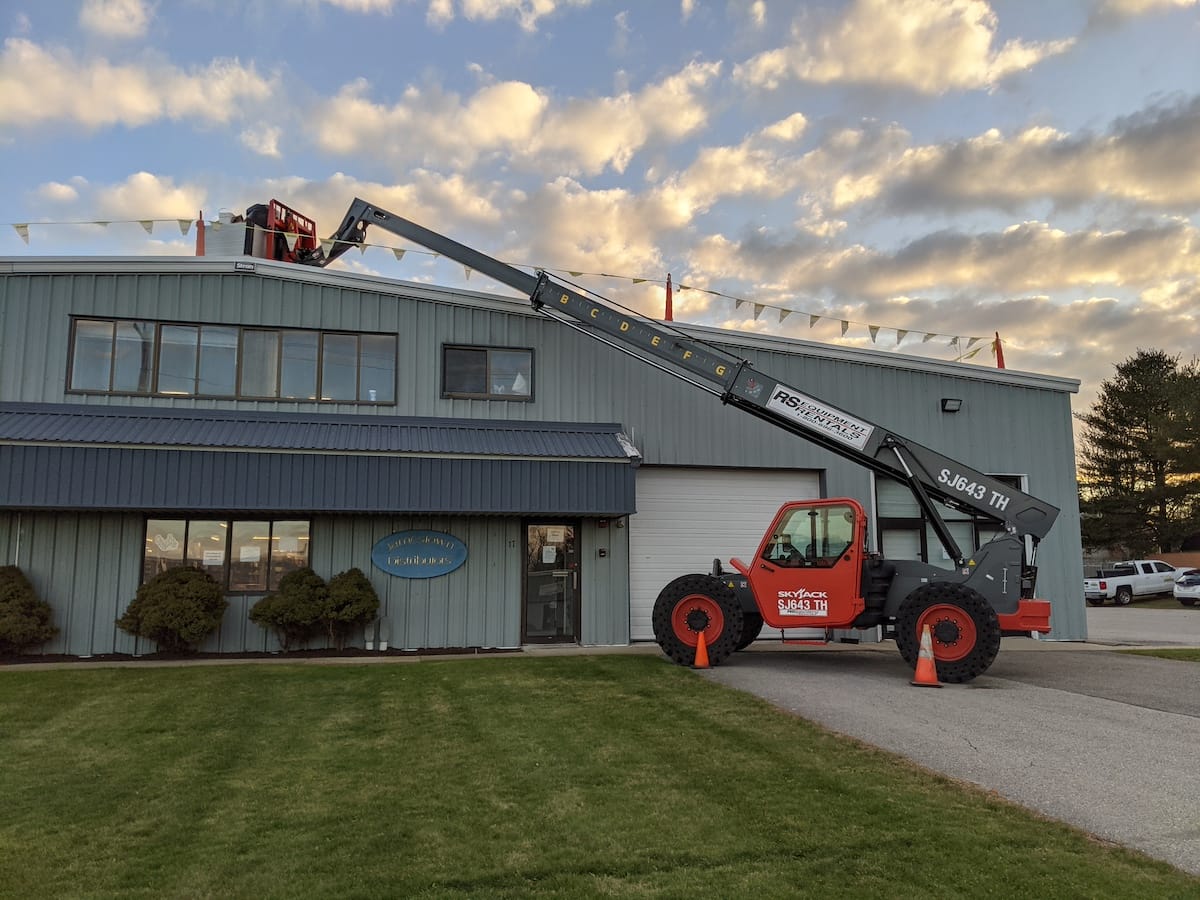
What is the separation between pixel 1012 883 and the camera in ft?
14.1

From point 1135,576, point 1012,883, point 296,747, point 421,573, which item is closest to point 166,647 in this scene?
point 421,573

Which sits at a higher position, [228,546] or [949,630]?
[228,546]

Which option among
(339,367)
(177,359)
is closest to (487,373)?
(339,367)

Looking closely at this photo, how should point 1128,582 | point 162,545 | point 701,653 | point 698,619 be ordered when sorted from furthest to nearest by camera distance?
1. point 1128,582
2. point 162,545
3. point 698,619
4. point 701,653

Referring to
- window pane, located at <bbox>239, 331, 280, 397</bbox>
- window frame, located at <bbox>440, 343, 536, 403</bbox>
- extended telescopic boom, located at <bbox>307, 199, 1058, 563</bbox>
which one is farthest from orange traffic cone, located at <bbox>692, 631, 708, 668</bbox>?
window pane, located at <bbox>239, 331, 280, 397</bbox>

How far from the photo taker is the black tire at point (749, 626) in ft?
38.2

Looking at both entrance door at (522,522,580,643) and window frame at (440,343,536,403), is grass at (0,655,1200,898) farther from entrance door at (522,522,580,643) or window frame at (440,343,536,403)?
window frame at (440,343,536,403)

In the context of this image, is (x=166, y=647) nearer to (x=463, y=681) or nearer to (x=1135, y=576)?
(x=463, y=681)

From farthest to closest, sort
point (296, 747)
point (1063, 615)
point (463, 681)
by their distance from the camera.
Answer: point (1063, 615) → point (463, 681) → point (296, 747)

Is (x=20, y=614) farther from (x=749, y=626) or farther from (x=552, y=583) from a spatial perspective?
(x=749, y=626)

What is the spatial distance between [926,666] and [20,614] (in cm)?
1177

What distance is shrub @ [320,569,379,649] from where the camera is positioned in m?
12.4

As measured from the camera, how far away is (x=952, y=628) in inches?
402

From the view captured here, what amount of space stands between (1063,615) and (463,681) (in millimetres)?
11763
